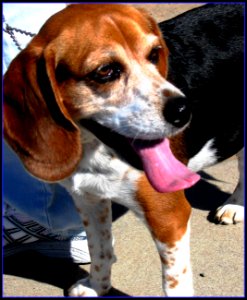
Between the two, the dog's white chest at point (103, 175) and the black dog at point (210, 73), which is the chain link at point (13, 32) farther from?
the dog's white chest at point (103, 175)

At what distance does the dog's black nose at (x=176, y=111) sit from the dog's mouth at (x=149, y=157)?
147 millimetres

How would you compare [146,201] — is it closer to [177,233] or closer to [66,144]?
[177,233]

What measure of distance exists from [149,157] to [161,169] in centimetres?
7

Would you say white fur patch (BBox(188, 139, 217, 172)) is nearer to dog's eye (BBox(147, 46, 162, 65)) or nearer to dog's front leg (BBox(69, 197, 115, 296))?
A: dog's front leg (BBox(69, 197, 115, 296))

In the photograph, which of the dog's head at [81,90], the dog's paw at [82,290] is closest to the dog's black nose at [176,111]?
the dog's head at [81,90]

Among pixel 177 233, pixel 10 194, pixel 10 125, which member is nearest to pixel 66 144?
pixel 10 125

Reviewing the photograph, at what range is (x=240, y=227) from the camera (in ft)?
12.6

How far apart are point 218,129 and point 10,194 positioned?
4.12ft

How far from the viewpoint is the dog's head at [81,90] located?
2564 millimetres

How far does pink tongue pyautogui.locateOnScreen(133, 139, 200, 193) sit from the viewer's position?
2.65 m

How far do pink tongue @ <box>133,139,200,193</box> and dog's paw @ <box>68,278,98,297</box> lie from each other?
3.35 ft

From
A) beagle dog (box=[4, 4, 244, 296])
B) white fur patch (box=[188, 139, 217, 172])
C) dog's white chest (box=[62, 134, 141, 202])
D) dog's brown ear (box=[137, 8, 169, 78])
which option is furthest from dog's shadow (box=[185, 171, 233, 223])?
dog's brown ear (box=[137, 8, 169, 78])

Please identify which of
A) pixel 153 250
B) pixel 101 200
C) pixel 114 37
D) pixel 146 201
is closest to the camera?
pixel 114 37

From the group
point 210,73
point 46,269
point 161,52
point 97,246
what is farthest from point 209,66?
point 46,269
